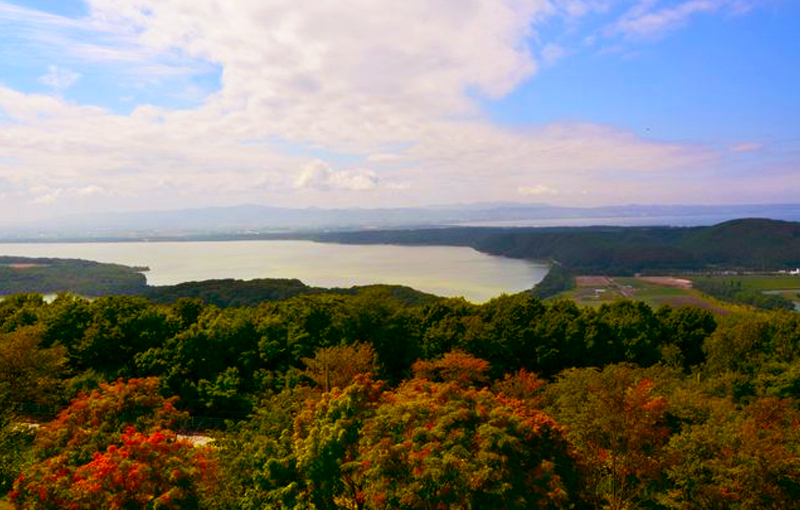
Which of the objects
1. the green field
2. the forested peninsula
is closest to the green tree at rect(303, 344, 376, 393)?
the forested peninsula

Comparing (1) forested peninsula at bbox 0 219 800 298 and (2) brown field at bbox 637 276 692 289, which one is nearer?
(1) forested peninsula at bbox 0 219 800 298

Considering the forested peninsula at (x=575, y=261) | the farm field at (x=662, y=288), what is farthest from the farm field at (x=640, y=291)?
the forested peninsula at (x=575, y=261)

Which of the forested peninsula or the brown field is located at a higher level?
the forested peninsula

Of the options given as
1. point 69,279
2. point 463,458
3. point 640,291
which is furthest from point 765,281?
point 69,279

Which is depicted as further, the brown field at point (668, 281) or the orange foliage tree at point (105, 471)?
the brown field at point (668, 281)

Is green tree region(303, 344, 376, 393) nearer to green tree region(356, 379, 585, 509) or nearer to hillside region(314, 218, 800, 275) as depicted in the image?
green tree region(356, 379, 585, 509)

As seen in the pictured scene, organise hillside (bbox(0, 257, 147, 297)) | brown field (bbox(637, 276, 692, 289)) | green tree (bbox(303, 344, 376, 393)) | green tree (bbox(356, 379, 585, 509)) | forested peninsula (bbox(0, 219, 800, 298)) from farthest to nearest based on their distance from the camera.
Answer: brown field (bbox(637, 276, 692, 289)) < hillside (bbox(0, 257, 147, 297)) < forested peninsula (bbox(0, 219, 800, 298)) < green tree (bbox(303, 344, 376, 393)) < green tree (bbox(356, 379, 585, 509))

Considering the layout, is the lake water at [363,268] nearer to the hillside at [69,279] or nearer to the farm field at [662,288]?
the hillside at [69,279]

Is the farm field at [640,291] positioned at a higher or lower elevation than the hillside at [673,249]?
lower

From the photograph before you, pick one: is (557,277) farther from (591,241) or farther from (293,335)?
(293,335)
